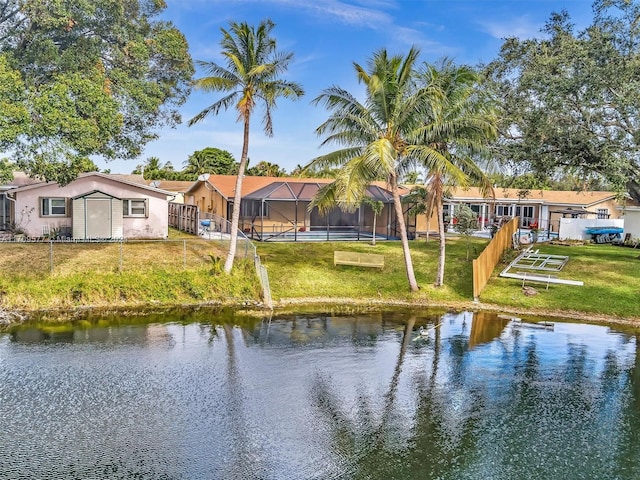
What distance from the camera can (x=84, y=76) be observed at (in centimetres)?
2188

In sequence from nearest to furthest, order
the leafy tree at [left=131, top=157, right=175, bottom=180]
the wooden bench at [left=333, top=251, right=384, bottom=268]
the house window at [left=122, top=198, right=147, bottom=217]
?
the wooden bench at [left=333, top=251, right=384, bottom=268] < the house window at [left=122, top=198, right=147, bottom=217] < the leafy tree at [left=131, top=157, right=175, bottom=180]

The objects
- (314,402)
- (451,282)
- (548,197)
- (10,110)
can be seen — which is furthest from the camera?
(548,197)

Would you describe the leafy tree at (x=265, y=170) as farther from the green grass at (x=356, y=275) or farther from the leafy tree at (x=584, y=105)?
the leafy tree at (x=584, y=105)

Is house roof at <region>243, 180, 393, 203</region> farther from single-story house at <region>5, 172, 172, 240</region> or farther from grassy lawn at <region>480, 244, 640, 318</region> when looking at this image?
grassy lawn at <region>480, 244, 640, 318</region>

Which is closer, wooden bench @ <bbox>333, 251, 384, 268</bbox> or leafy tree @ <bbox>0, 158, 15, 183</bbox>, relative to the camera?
leafy tree @ <bbox>0, 158, 15, 183</bbox>

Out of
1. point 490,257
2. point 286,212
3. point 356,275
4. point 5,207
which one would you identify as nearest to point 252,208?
point 286,212

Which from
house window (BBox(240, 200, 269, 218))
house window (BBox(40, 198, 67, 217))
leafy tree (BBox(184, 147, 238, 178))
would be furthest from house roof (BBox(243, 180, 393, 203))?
leafy tree (BBox(184, 147, 238, 178))

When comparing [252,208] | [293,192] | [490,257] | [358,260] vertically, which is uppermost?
[293,192]

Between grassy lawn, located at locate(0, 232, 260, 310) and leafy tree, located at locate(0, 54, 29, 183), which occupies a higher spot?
leafy tree, located at locate(0, 54, 29, 183)

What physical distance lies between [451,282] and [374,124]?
782 centimetres

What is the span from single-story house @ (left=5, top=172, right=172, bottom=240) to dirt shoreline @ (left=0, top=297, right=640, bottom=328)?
984 centimetres

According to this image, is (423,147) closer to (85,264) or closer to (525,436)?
(525,436)

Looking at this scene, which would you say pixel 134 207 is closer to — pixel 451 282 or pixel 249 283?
pixel 249 283

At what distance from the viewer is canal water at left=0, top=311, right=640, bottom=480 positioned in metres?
8.61
